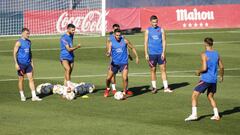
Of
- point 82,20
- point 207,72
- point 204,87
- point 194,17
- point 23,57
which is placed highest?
point 194,17

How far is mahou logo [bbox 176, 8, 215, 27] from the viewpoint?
54250 mm

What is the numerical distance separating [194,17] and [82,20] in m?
9.12

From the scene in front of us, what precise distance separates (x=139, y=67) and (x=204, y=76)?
42.4 ft

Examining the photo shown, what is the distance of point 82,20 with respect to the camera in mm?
49688

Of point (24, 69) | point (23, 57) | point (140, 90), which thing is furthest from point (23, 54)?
point (140, 90)

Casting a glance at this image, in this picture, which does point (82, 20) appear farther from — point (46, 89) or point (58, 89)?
point (58, 89)

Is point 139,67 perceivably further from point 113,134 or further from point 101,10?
point 101,10

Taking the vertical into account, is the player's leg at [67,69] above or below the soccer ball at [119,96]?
above

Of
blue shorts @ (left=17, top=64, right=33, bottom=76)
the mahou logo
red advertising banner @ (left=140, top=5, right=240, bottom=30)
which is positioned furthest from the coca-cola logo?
blue shorts @ (left=17, top=64, right=33, bottom=76)

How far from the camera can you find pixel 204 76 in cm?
1930

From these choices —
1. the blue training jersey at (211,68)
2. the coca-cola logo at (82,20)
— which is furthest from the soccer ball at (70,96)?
the coca-cola logo at (82,20)

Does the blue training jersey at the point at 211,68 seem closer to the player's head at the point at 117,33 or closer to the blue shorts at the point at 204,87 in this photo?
the blue shorts at the point at 204,87

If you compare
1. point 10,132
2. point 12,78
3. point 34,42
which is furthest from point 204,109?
point 34,42

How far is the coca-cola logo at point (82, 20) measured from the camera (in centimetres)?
4950
